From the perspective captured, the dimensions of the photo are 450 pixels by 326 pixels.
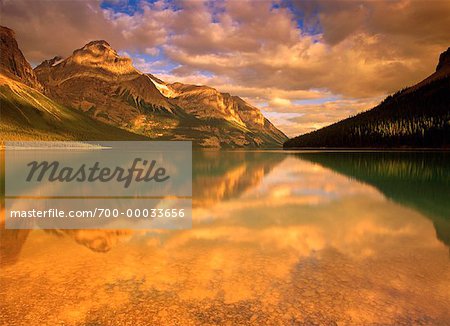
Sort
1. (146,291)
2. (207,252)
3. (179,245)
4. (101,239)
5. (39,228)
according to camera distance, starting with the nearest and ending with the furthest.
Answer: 1. (146,291)
2. (207,252)
3. (179,245)
4. (101,239)
5. (39,228)

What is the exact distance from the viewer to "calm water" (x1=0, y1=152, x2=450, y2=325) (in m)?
9.29

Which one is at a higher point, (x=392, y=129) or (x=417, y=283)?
(x=392, y=129)

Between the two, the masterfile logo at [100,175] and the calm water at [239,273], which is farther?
the masterfile logo at [100,175]

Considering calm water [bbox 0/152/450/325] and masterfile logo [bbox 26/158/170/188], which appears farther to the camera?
masterfile logo [bbox 26/158/170/188]

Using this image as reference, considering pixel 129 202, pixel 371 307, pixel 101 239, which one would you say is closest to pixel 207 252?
pixel 101 239

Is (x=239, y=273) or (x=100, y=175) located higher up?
(x=100, y=175)

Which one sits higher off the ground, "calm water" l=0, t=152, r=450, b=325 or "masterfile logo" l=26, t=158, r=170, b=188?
"masterfile logo" l=26, t=158, r=170, b=188

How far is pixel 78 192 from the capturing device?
33.4 m

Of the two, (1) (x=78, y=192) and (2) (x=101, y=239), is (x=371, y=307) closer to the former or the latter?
(2) (x=101, y=239)

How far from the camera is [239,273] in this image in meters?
12.2

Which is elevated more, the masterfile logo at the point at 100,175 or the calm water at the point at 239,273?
the masterfile logo at the point at 100,175

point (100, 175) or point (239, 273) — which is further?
point (100, 175)

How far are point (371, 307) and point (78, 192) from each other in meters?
29.3

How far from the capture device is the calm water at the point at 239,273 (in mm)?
9289
